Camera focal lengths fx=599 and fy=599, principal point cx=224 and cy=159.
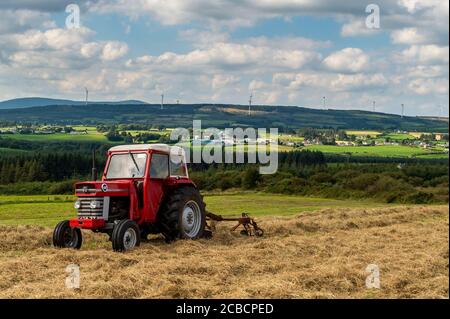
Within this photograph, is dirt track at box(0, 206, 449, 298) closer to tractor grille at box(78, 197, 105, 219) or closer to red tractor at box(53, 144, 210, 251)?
red tractor at box(53, 144, 210, 251)

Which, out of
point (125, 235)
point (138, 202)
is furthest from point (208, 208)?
point (125, 235)

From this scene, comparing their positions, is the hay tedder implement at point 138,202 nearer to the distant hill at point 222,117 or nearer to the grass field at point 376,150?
the grass field at point 376,150

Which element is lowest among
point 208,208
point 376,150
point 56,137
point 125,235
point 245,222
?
point 208,208

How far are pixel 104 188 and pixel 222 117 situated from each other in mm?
129730

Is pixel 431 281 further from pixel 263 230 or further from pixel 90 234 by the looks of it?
pixel 90 234

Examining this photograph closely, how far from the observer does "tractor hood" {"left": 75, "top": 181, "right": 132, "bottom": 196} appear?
12.3 meters

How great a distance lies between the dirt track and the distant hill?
121487 millimetres

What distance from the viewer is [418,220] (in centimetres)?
2084

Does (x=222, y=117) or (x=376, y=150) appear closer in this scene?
(x=376, y=150)

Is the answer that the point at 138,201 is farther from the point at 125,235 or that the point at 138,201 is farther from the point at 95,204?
the point at 125,235

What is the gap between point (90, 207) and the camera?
40.7ft

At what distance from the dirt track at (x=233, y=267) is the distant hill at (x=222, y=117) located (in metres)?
121
